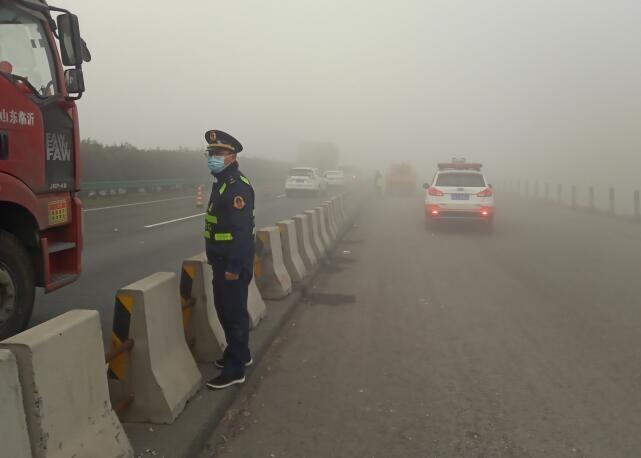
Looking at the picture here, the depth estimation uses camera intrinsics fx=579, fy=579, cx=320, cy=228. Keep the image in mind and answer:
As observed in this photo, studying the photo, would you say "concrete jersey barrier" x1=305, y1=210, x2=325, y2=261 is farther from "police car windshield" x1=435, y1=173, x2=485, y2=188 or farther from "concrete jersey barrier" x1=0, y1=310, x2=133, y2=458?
"concrete jersey barrier" x1=0, y1=310, x2=133, y2=458

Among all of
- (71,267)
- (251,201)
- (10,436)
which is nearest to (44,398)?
(10,436)

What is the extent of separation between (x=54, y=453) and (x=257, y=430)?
156 centimetres

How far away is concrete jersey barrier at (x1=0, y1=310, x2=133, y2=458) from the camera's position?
243 centimetres

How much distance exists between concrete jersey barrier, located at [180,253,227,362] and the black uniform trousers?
0.32 m

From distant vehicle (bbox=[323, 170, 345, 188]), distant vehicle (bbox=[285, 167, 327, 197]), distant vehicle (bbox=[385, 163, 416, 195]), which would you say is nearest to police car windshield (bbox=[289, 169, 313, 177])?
distant vehicle (bbox=[285, 167, 327, 197])

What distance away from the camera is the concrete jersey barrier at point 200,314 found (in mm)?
4715

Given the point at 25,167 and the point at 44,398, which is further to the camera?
the point at 25,167

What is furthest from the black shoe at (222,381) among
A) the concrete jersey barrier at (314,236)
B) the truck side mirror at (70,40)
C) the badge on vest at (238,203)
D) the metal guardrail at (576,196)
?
the metal guardrail at (576,196)

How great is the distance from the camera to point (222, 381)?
14.1 feet

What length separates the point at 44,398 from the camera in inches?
97.7

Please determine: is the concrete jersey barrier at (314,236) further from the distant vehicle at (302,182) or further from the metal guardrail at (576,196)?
the distant vehicle at (302,182)

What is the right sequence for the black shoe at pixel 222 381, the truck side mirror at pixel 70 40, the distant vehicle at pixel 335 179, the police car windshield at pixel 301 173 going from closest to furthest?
the black shoe at pixel 222 381, the truck side mirror at pixel 70 40, the police car windshield at pixel 301 173, the distant vehicle at pixel 335 179

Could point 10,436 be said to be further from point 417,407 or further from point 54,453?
point 417,407

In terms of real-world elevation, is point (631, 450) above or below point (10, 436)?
below
